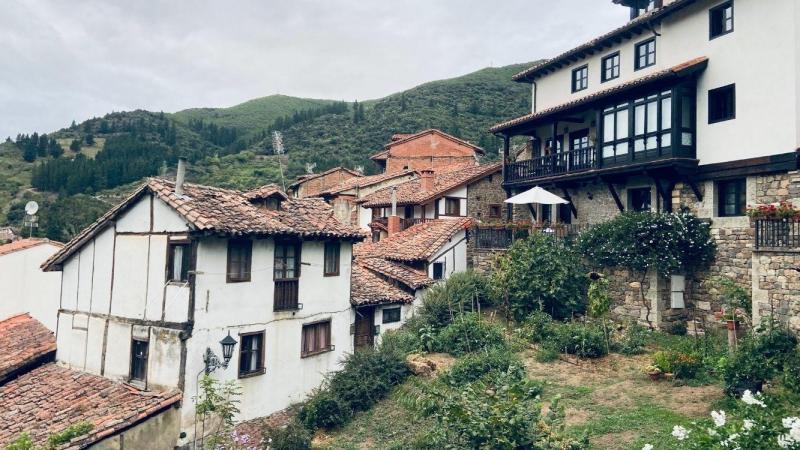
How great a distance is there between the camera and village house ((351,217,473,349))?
19.1 meters

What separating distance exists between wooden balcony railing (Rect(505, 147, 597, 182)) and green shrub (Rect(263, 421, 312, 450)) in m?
15.0

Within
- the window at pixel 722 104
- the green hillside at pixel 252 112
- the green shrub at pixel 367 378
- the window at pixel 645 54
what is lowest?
the green shrub at pixel 367 378

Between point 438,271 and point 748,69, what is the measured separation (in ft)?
44.1

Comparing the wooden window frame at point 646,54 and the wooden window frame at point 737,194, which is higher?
the wooden window frame at point 646,54

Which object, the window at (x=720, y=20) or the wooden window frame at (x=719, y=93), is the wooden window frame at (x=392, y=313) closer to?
the wooden window frame at (x=719, y=93)

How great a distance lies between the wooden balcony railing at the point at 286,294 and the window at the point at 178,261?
273 cm

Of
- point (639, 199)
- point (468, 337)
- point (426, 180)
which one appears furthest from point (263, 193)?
point (639, 199)

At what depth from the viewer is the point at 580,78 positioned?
78.3ft

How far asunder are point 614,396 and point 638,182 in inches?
415

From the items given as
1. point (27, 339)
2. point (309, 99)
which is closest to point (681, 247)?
point (27, 339)

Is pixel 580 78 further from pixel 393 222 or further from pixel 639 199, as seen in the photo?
pixel 393 222

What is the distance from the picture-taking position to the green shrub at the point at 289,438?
12.2 metres

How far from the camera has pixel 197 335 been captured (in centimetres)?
1339

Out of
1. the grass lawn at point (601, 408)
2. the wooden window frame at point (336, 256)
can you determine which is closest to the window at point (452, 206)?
the wooden window frame at point (336, 256)
